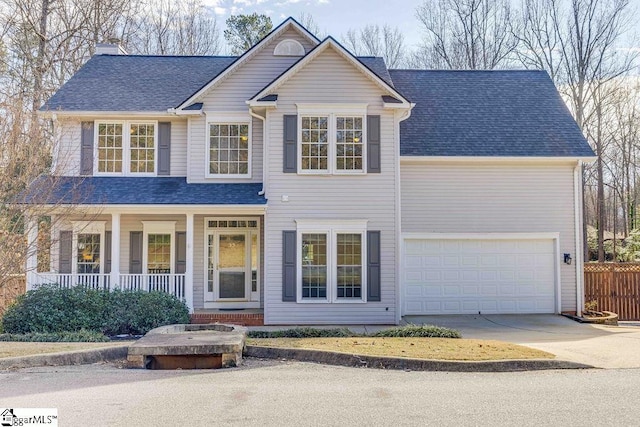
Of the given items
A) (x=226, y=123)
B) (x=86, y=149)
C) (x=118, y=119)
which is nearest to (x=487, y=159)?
(x=226, y=123)

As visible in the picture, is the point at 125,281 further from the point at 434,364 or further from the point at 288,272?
the point at 434,364

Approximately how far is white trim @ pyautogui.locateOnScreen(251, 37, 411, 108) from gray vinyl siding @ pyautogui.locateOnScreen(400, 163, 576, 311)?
2375 mm

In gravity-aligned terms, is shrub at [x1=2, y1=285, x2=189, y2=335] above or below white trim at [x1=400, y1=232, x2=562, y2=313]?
below

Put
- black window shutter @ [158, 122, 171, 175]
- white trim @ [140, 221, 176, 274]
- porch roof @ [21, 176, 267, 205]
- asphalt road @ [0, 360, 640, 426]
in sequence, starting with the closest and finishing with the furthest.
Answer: asphalt road @ [0, 360, 640, 426] → porch roof @ [21, 176, 267, 205] → white trim @ [140, 221, 176, 274] → black window shutter @ [158, 122, 171, 175]

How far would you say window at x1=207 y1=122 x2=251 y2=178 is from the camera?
14.6 metres

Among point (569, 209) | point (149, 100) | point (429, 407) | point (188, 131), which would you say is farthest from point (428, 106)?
point (429, 407)

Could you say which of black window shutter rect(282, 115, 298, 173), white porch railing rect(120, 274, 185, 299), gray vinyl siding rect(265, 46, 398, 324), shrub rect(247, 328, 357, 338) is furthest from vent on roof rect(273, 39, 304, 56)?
shrub rect(247, 328, 357, 338)

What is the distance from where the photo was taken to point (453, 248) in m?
15.0

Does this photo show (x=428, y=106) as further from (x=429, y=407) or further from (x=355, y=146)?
(x=429, y=407)

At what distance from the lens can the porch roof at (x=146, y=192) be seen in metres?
13.3

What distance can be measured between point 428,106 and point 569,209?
5255mm

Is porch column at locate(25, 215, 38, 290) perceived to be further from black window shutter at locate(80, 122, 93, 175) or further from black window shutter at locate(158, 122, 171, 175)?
black window shutter at locate(158, 122, 171, 175)

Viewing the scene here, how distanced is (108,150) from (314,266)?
22.5 feet

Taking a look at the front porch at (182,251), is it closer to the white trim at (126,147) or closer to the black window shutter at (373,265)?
the white trim at (126,147)
